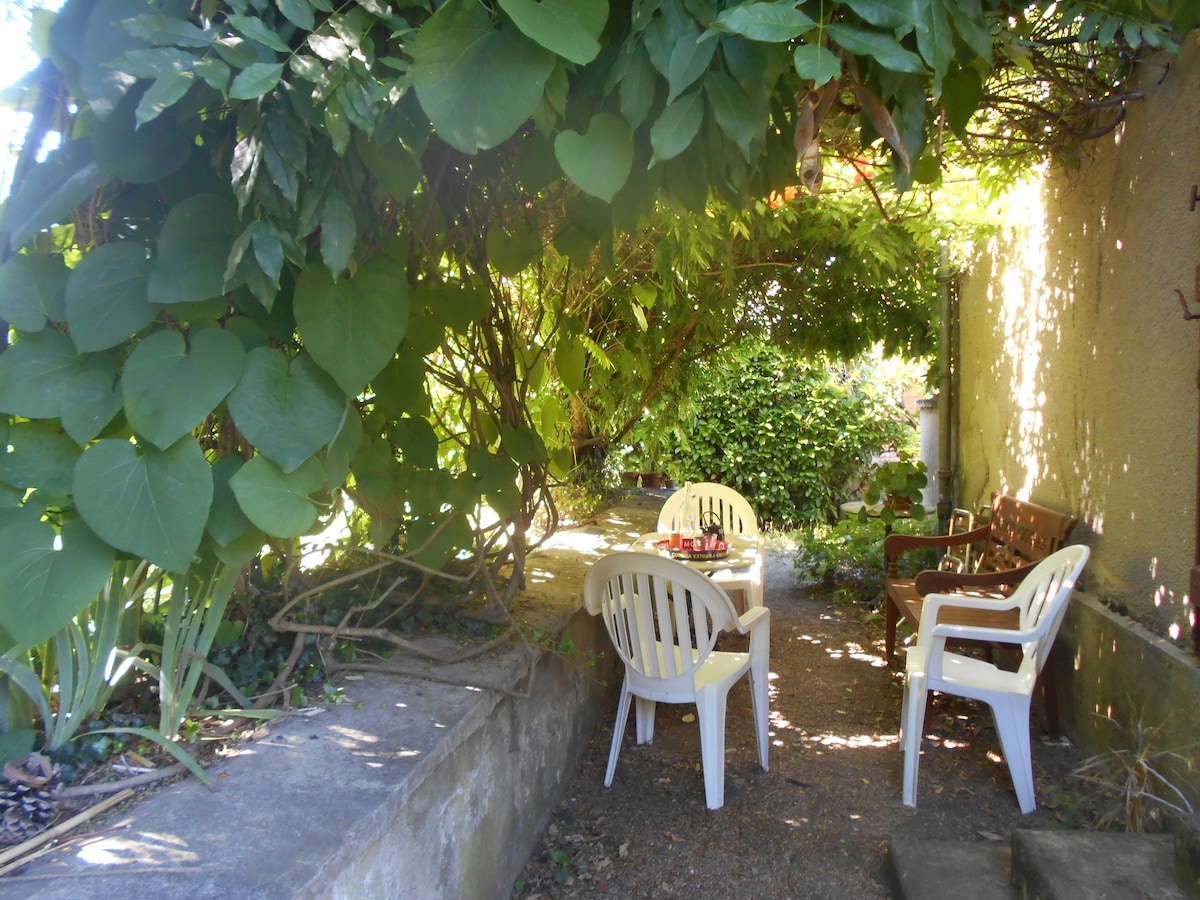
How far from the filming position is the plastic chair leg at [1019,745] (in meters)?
2.46

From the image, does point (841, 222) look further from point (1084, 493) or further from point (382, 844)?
point (382, 844)

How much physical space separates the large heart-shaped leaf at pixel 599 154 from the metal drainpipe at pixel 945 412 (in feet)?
16.1

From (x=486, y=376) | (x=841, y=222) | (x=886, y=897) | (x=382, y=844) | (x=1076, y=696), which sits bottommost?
(x=886, y=897)

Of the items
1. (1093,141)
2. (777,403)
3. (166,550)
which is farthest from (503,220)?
(777,403)

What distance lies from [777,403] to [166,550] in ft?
26.3

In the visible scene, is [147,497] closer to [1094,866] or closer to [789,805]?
[1094,866]

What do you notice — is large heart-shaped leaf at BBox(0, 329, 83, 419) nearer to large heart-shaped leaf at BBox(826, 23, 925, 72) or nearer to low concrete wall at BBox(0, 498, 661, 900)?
low concrete wall at BBox(0, 498, 661, 900)

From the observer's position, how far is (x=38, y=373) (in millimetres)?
1214

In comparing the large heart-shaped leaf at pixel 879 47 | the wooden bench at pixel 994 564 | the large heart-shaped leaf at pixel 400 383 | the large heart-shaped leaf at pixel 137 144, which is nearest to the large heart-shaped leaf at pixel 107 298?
the large heart-shaped leaf at pixel 137 144

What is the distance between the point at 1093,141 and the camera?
2.97m

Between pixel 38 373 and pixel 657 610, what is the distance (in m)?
1.78

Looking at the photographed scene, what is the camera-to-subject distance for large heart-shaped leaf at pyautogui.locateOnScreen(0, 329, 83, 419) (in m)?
1.19

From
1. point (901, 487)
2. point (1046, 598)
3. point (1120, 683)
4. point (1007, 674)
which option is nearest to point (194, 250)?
point (1046, 598)

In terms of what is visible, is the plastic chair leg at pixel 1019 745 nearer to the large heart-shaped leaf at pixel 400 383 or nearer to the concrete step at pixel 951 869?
the concrete step at pixel 951 869
